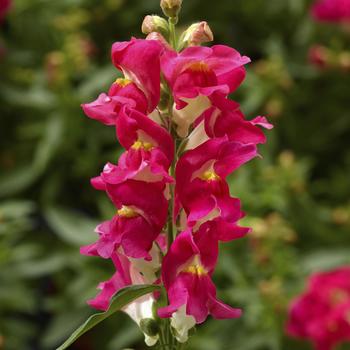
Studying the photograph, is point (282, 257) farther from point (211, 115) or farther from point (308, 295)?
point (211, 115)

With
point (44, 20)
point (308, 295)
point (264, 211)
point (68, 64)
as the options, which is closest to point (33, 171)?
point (68, 64)

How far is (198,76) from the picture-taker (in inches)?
30.3

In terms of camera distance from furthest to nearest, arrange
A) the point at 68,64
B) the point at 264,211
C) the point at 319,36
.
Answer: the point at 319,36
the point at 68,64
the point at 264,211

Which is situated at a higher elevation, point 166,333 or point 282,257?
point 166,333

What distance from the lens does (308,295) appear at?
5.77ft

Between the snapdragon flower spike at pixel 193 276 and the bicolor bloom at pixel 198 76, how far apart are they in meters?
0.11

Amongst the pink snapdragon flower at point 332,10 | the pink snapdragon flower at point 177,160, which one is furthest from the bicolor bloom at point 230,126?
the pink snapdragon flower at point 332,10

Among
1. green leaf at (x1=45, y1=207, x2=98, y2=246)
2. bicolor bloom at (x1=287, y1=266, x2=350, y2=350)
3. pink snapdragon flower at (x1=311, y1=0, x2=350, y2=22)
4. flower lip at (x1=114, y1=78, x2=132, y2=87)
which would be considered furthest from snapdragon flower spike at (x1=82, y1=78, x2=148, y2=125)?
pink snapdragon flower at (x1=311, y1=0, x2=350, y2=22)

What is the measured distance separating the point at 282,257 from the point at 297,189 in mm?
265

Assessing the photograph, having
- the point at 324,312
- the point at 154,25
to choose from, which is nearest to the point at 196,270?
the point at 154,25

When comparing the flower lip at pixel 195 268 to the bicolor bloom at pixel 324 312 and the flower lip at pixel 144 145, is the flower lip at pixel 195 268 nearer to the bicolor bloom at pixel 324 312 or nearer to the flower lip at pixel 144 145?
the flower lip at pixel 144 145

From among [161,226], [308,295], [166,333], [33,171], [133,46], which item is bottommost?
[33,171]

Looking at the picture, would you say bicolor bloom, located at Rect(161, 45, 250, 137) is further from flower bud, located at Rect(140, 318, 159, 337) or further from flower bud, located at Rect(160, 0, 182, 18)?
flower bud, located at Rect(140, 318, 159, 337)

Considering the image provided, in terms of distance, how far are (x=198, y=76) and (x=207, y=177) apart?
0.09 metres
